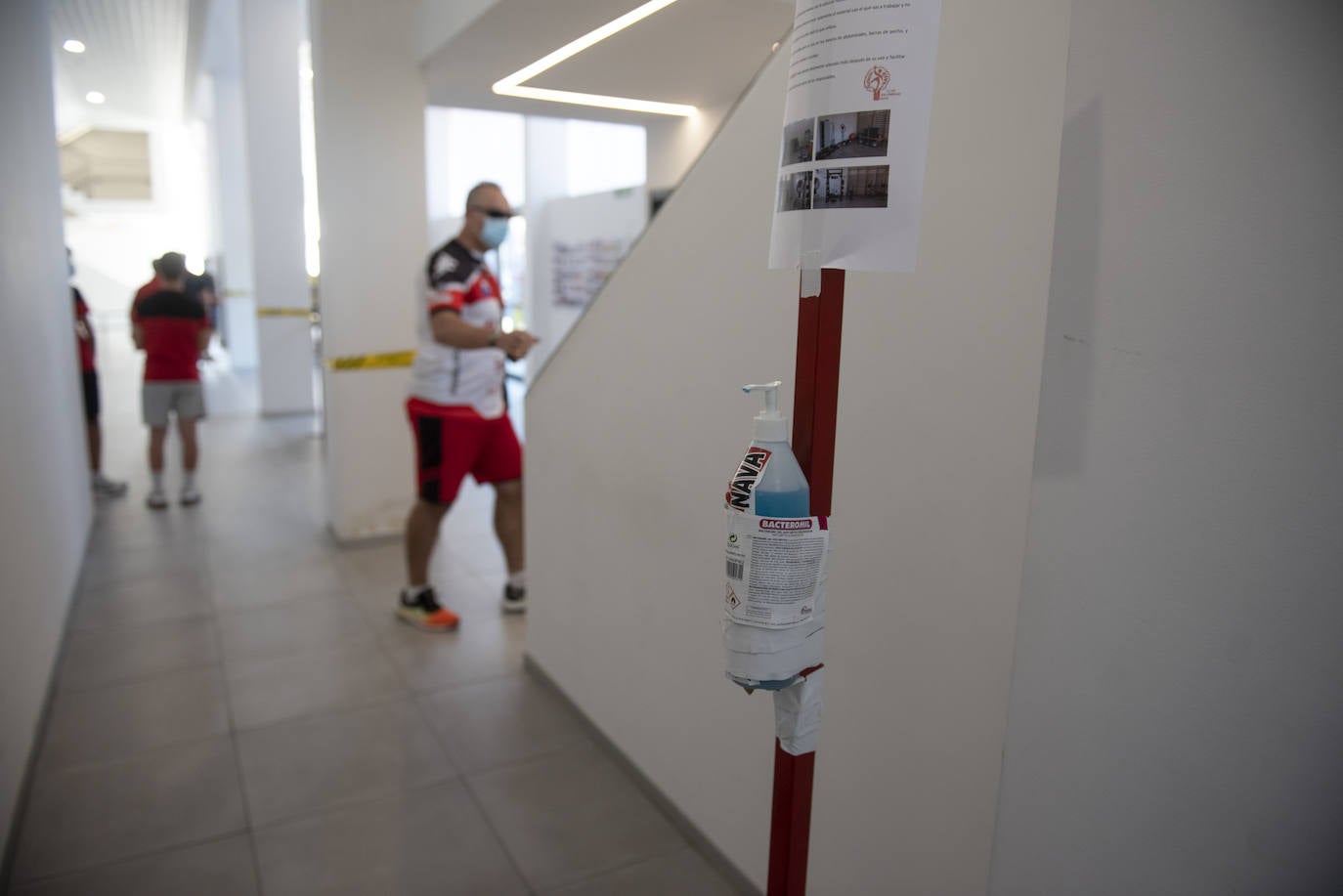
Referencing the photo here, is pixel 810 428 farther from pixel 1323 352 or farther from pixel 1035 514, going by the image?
pixel 1323 352

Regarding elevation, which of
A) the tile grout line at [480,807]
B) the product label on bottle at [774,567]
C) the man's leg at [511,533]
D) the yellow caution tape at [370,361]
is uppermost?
the product label on bottle at [774,567]

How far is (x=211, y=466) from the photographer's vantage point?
6426 millimetres

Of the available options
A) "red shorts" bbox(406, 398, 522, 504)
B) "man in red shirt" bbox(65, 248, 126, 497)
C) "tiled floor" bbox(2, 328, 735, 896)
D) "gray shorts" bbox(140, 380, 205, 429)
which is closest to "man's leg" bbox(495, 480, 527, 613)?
"tiled floor" bbox(2, 328, 735, 896)

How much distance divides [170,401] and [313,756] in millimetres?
3372

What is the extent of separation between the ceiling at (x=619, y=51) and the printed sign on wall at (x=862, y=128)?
8.24ft

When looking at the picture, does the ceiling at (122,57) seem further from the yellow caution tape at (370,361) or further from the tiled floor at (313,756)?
the tiled floor at (313,756)

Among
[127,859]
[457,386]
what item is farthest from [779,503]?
[457,386]

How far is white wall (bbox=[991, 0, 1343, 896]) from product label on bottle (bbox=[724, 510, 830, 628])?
17.2 inches

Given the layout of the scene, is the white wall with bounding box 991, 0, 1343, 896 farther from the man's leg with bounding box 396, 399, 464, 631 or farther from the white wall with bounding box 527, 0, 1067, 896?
the man's leg with bounding box 396, 399, 464, 631

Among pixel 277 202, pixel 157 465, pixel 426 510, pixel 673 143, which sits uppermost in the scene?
pixel 673 143

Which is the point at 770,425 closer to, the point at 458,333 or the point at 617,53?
the point at 458,333

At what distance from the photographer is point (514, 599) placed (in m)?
3.78

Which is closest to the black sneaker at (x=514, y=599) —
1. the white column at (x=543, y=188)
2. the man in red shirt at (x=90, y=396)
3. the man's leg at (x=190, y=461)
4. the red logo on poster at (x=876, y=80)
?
the man's leg at (x=190, y=461)

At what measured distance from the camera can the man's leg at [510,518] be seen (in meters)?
3.73
